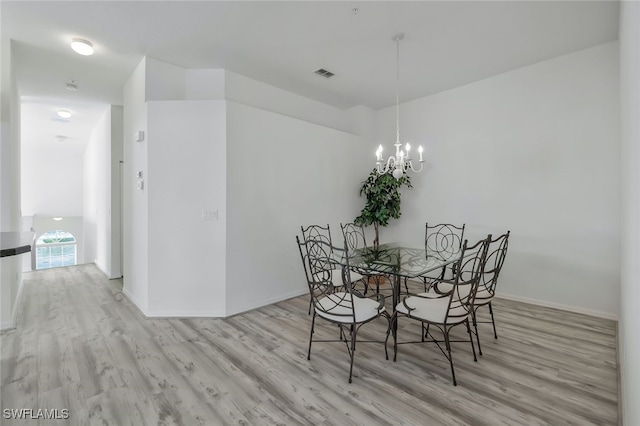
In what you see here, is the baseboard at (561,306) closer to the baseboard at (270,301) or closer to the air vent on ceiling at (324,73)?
the baseboard at (270,301)

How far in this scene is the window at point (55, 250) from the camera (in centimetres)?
1071

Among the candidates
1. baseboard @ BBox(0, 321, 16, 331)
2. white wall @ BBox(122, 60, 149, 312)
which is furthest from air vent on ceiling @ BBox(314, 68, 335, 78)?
baseboard @ BBox(0, 321, 16, 331)

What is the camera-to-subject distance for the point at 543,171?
365 centimetres

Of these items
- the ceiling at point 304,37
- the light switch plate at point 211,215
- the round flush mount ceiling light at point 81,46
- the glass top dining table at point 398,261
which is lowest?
the glass top dining table at point 398,261

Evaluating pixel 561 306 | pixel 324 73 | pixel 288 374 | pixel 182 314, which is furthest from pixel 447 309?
pixel 324 73

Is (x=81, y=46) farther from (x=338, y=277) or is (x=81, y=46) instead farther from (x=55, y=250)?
(x=55, y=250)

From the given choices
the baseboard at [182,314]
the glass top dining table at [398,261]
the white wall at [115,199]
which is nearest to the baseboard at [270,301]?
the baseboard at [182,314]

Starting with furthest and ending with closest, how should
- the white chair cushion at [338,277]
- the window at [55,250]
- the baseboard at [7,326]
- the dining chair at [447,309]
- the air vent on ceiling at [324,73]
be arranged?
1. the window at [55,250]
2. the air vent on ceiling at [324,73]
3. the white chair cushion at [338,277]
4. the baseboard at [7,326]
5. the dining chair at [447,309]

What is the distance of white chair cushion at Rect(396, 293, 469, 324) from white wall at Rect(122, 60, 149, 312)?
2993mm

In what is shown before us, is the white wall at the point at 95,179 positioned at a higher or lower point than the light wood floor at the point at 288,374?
higher

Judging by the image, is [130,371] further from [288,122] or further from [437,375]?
[288,122]

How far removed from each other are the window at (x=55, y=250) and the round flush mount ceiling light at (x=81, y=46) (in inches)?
398

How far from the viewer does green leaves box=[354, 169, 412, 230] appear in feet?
15.3

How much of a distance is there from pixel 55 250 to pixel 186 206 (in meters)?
11.6
